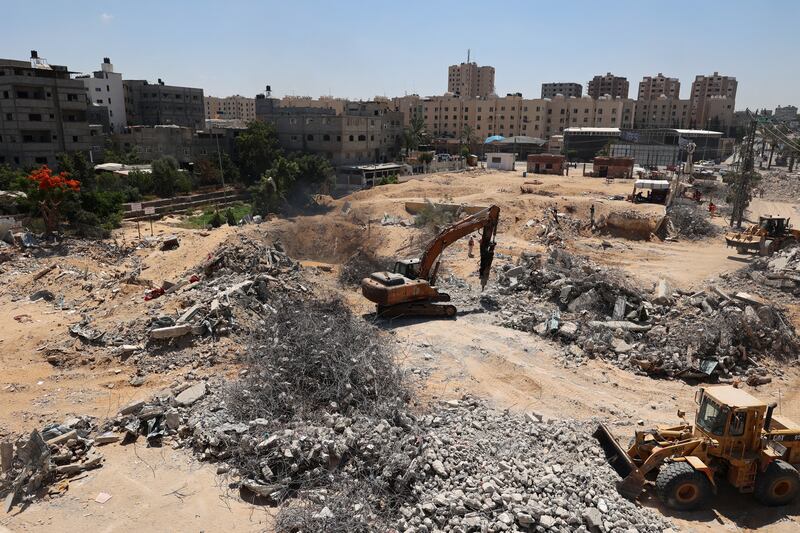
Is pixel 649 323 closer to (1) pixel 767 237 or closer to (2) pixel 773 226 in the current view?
(1) pixel 767 237

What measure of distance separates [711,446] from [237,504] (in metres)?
7.19

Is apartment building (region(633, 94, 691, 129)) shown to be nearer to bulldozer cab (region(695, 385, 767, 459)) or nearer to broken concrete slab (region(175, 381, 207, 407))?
bulldozer cab (region(695, 385, 767, 459))

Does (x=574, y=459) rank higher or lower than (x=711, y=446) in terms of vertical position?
lower

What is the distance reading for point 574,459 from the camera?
912 centimetres

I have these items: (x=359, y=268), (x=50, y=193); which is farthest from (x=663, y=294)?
(x=50, y=193)

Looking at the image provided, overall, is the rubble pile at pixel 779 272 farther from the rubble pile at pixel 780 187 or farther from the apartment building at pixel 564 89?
the apartment building at pixel 564 89

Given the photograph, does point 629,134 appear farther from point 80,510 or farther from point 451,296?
point 80,510

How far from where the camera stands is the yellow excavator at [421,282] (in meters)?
15.3

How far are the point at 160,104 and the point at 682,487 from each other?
69.4m

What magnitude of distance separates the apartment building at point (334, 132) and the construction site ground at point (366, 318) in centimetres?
2470

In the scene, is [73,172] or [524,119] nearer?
[73,172]

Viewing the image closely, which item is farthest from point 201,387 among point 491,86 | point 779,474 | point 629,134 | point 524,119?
point 491,86

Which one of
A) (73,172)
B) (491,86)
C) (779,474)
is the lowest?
(779,474)

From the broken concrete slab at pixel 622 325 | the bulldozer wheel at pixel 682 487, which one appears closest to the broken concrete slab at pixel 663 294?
the broken concrete slab at pixel 622 325
